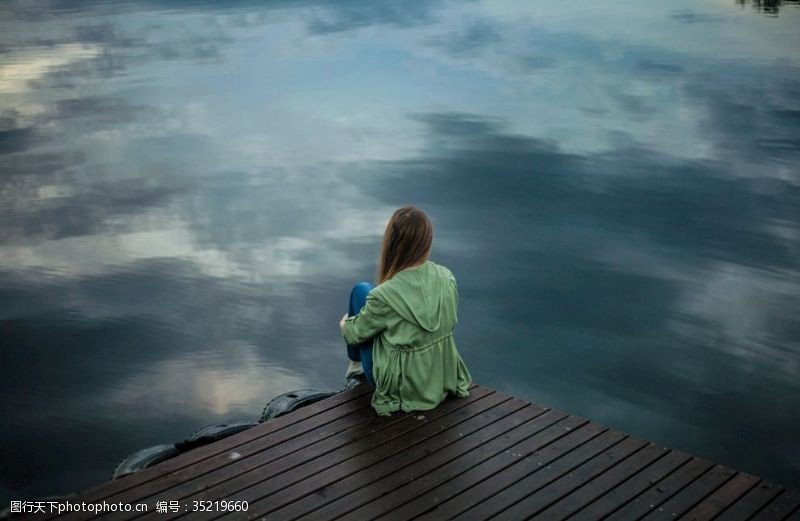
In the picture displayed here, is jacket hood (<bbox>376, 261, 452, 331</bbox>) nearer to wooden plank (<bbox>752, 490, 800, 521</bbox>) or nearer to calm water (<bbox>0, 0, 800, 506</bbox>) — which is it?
wooden plank (<bbox>752, 490, 800, 521</bbox>)

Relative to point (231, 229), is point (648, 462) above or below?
above

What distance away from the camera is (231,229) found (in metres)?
9.62

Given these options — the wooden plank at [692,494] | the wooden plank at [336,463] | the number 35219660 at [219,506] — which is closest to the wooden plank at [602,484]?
the wooden plank at [692,494]

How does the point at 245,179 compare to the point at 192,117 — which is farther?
the point at 192,117

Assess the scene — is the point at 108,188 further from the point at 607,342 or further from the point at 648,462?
the point at 648,462

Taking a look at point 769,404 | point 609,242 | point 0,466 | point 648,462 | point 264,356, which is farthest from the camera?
point 609,242

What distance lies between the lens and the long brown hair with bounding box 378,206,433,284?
4.14m

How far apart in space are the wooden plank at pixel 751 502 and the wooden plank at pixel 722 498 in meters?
0.02

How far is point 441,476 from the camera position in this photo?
3.78 m

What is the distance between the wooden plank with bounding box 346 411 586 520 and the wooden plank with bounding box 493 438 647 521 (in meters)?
0.23

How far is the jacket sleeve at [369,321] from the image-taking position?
4195 mm

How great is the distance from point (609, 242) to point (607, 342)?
207cm

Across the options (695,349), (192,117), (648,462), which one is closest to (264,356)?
(695,349)

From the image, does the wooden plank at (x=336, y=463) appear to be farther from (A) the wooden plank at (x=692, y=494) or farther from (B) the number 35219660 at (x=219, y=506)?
(A) the wooden plank at (x=692, y=494)
